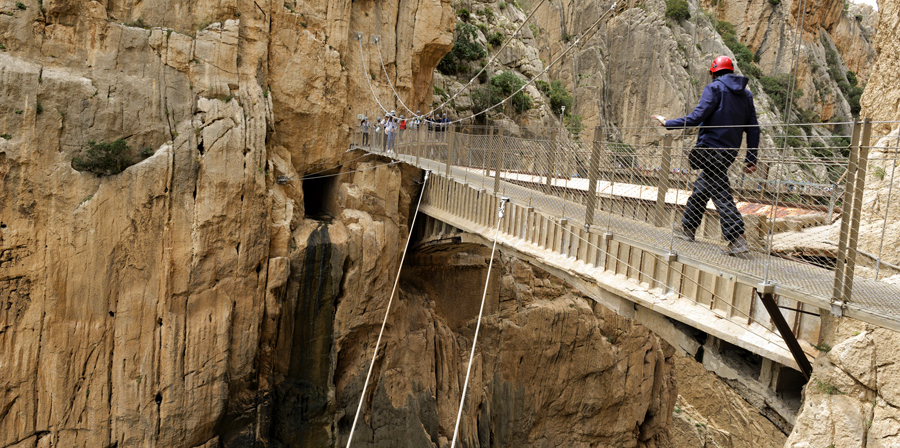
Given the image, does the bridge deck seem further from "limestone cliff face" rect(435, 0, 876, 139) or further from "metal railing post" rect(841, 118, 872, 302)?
"limestone cliff face" rect(435, 0, 876, 139)

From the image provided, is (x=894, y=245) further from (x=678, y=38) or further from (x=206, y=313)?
(x=678, y=38)

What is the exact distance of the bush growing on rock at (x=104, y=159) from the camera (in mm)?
9016

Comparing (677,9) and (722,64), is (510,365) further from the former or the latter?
(677,9)

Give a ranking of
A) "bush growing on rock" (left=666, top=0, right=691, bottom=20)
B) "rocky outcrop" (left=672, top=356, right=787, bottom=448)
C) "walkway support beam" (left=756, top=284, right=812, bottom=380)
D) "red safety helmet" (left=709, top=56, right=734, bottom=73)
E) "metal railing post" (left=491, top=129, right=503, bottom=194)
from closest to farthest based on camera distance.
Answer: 1. "walkway support beam" (left=756, top=284, right=812, bottom=380)
2. "red safety helmet" (left=709, top=56, right=734, bottom=73)
3. "metal railing post" (left=491, top=129, right=503, bottom=194)
4. "rocky outcrop" (left=672, top=356, right=787, bottom=448)
5. "bush growing on rock" (left=666, top=0, right=691, bottom=20)

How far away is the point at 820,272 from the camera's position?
4410 mm

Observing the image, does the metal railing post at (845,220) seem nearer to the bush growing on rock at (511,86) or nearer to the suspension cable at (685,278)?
the suspension cable at (685,278)

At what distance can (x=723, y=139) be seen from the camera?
4.55 m

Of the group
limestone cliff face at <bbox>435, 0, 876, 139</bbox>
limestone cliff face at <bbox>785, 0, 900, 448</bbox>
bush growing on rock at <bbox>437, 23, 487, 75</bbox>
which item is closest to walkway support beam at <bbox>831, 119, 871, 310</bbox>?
limestone cliff face at <bbox>785, 0, 900, 448</bbox>

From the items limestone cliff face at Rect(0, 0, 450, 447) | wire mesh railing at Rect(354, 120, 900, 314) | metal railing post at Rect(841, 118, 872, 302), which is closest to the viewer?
metal railing post at Rect(841, 118, 872, 302)

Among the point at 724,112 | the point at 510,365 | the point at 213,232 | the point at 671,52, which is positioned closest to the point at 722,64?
Result: the point at 724,112

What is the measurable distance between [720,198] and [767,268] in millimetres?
708

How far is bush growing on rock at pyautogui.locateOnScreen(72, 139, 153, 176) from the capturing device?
9.02 metres

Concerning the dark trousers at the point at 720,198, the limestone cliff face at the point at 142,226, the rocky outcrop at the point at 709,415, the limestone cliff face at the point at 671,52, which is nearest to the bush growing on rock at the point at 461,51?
the limestone cliff face at the point at 671,52

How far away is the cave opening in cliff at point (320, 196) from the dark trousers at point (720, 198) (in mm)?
9205
